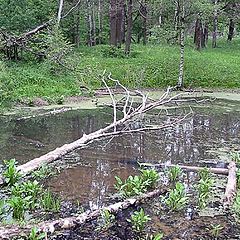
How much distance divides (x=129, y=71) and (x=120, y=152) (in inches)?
523

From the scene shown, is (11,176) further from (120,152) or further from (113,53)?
(113,53)

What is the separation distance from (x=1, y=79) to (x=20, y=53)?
8317mm

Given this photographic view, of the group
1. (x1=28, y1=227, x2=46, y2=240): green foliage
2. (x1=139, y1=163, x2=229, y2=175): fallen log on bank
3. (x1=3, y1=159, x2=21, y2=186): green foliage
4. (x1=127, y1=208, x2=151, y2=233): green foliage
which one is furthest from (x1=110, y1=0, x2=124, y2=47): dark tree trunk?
(x1=28, y1=227, x2=46, y2=240): green foliage

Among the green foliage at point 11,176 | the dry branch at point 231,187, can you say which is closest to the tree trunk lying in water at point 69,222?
the dry branch at point 231,187

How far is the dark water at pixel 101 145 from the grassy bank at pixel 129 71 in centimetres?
334

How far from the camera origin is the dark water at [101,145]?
8.66 meters

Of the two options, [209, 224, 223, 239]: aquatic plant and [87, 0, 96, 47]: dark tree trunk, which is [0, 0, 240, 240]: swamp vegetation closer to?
[209, 224, 223, 239]: aquatic plant

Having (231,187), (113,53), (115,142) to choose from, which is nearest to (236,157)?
(231,187)

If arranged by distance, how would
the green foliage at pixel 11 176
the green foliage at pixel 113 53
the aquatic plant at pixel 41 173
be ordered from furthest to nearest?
the green foliage at pixel 113 53 < the aquatic plant at pixel 41 173 < the green foliage at pixel 11 176

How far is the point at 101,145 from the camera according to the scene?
467 inches

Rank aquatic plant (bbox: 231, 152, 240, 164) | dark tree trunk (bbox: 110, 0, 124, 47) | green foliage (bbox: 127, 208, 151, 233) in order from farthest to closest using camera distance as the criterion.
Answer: dark tree trunk (bbox: 110, 0, 124, 47), aquatic plant (bbox: 231, 152, 240, 164), green foliage (bbox: 127, 208, 151, 233)

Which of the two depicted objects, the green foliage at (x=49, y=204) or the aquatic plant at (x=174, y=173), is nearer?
the green foliage at (x=49, y=204)

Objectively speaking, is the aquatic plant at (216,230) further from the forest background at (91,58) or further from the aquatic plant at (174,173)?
the forest background at (91,58)

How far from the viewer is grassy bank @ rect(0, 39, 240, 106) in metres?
20.2
